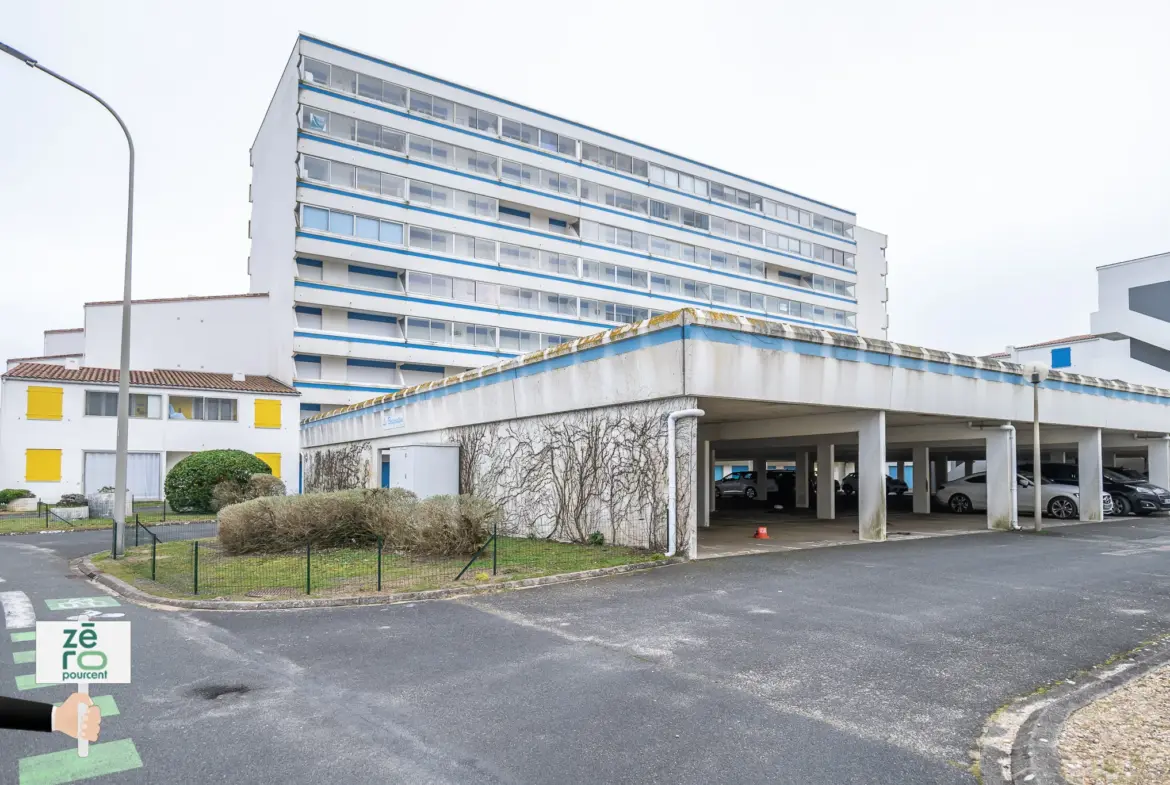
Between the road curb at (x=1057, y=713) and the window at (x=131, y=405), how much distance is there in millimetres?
37009

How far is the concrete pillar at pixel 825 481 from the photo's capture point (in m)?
25.5

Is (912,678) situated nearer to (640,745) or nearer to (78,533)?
(640,745)

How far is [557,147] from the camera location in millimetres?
53875

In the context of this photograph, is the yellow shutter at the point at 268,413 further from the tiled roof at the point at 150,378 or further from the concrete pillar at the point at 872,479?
the concrete pillar at the point at 872,479

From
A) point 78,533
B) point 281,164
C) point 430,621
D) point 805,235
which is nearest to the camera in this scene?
point 430,621

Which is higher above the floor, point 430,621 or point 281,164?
point 281,164

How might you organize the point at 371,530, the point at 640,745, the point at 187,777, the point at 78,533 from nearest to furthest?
the point at 187,777 → the point at 640,745 → the point at 371,530 → the point at 78,533

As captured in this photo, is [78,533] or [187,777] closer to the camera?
[187,777]

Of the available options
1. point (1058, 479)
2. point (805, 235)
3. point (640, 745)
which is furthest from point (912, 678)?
point (805, 235)

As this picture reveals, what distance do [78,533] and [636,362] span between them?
17.7m

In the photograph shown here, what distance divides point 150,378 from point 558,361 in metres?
27.4

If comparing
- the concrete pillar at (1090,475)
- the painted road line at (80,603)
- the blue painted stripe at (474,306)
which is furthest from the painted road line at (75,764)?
the blue painted stripe at (474,306)

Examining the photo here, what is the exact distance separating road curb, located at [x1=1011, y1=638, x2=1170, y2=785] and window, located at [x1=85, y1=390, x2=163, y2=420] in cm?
3701

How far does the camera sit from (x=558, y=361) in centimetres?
1756
